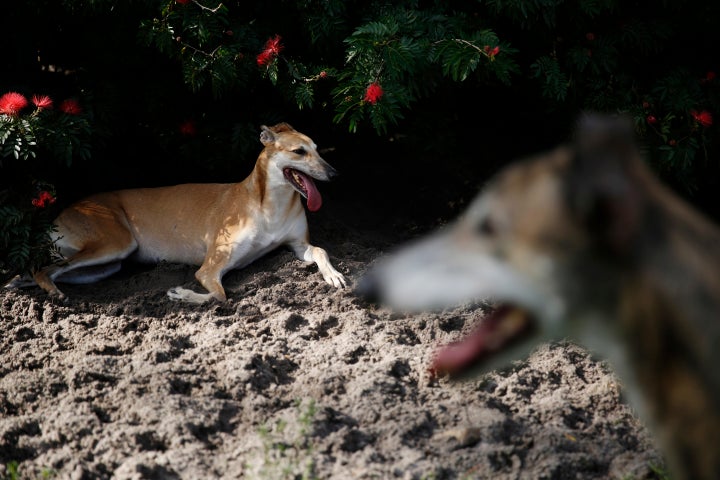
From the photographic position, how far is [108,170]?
6.82 meters

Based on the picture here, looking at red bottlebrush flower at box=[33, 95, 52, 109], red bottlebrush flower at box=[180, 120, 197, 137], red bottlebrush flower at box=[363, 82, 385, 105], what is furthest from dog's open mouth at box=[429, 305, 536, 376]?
red bottlebrush flower at box=[180, 120, 197, 137]

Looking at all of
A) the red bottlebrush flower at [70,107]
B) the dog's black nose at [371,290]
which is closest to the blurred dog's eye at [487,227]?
the dog's black nose at [371,290]

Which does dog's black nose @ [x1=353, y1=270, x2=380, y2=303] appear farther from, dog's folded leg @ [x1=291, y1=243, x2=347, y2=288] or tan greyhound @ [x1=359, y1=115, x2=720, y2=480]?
dog's folded leg @ [x1=291, y1=243, x2=347, y2=288]

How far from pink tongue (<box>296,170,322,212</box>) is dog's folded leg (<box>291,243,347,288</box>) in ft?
0.98

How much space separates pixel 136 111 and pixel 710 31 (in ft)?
14.4

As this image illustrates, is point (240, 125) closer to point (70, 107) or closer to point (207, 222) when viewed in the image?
point (207, 222)

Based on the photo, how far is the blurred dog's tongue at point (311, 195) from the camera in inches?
234

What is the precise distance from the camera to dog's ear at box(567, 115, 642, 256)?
6.11ft

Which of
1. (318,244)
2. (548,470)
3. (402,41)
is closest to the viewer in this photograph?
(548,470)

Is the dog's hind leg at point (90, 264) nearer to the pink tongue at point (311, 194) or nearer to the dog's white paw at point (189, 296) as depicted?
the dog's white paw at point (189, 296)

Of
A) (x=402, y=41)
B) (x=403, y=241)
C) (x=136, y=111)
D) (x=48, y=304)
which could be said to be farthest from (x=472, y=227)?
(x=136, y=111)

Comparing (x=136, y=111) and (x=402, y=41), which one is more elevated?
(x=402, y=41)

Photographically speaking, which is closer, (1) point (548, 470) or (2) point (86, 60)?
(1) point (548, 470)

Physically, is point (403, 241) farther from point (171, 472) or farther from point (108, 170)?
point (171, 472)
